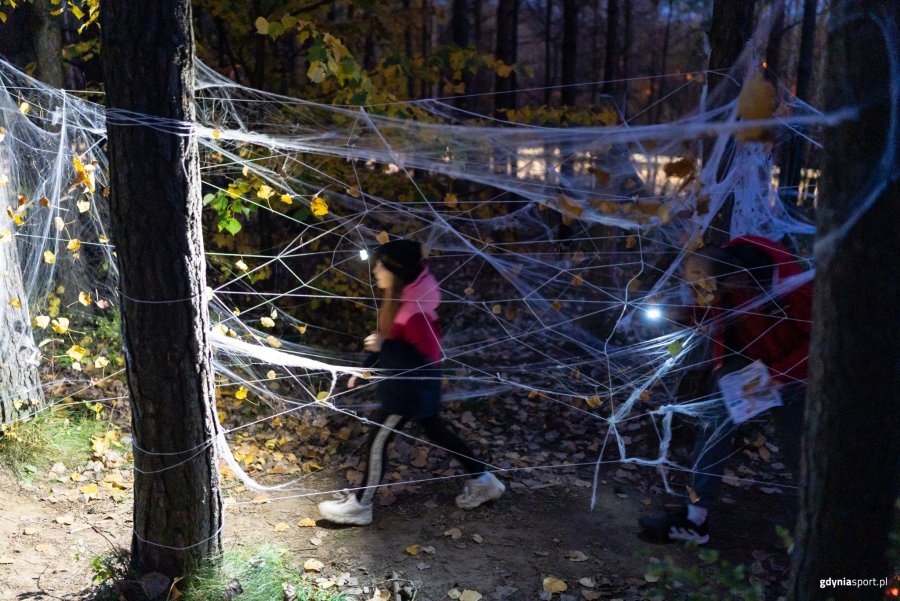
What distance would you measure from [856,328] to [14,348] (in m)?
5.25

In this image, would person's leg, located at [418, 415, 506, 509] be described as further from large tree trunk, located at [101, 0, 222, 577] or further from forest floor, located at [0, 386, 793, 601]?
large tree trunk, located at [101, 0, 222, 577]

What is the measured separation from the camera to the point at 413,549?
4.11 meters

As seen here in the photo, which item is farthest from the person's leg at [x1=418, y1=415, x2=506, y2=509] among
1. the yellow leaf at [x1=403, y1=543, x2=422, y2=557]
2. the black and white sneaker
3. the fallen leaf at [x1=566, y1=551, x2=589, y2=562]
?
the black and white sneaker

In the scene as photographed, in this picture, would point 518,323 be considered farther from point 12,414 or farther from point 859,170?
point 859,170

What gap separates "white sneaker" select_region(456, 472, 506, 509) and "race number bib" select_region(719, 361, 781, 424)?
1.48 m

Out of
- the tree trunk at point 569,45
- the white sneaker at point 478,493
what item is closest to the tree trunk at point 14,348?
the white sneaker at point 478,493

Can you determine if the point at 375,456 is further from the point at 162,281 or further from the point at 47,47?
the point at 47,47

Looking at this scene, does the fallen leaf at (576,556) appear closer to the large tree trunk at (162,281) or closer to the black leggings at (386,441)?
the black leggings at (386,441)

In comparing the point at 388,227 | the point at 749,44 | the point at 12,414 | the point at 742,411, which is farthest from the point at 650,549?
the point at 388,227

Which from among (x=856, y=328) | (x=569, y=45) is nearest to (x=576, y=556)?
(x=856, y=328)

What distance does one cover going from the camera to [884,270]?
2404mm

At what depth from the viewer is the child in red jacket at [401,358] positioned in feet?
13.8

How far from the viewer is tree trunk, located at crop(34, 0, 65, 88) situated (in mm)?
6082

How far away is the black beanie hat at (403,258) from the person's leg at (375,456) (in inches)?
32.6
